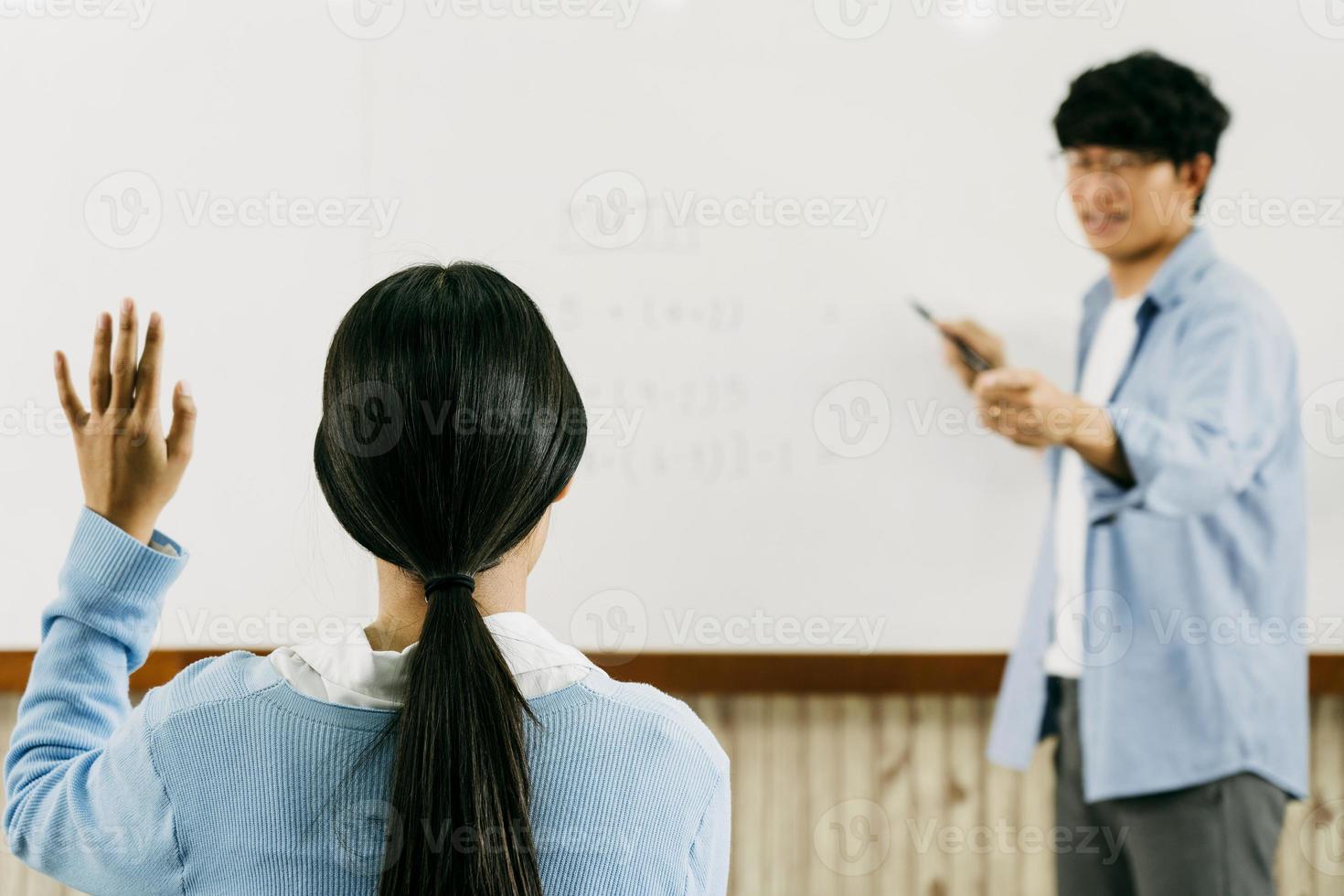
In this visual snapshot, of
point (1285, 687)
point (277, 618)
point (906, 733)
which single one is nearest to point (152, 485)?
point (277, 618)

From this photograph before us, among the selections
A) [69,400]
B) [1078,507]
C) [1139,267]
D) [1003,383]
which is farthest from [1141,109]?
[69,400]

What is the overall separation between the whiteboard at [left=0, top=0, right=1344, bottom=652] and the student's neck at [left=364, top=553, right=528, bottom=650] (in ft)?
2.69

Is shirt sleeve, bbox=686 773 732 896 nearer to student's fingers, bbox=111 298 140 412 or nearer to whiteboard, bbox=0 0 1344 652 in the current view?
student's fingers, bbox=111 298 140 412

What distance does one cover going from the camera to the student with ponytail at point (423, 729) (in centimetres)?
57

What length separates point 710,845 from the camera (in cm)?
63

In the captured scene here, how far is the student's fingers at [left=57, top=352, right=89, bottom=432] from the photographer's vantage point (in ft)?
2.38

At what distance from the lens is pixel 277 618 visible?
147 cm

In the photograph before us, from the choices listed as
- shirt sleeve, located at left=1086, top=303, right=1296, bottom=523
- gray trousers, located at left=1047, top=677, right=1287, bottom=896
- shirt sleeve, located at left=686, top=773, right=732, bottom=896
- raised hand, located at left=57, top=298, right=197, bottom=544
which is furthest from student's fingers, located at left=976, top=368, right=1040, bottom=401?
raised hand, located at left=57, top=298, right=197, bottom=544

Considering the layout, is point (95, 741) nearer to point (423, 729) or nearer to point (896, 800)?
point (423, 729)

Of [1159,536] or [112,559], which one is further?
[1159,536]

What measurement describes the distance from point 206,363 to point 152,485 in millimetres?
820

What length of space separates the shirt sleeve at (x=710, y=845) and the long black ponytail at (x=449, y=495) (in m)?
0.10

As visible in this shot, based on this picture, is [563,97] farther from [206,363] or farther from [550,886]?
[550,886]

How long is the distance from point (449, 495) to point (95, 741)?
0.29 m
